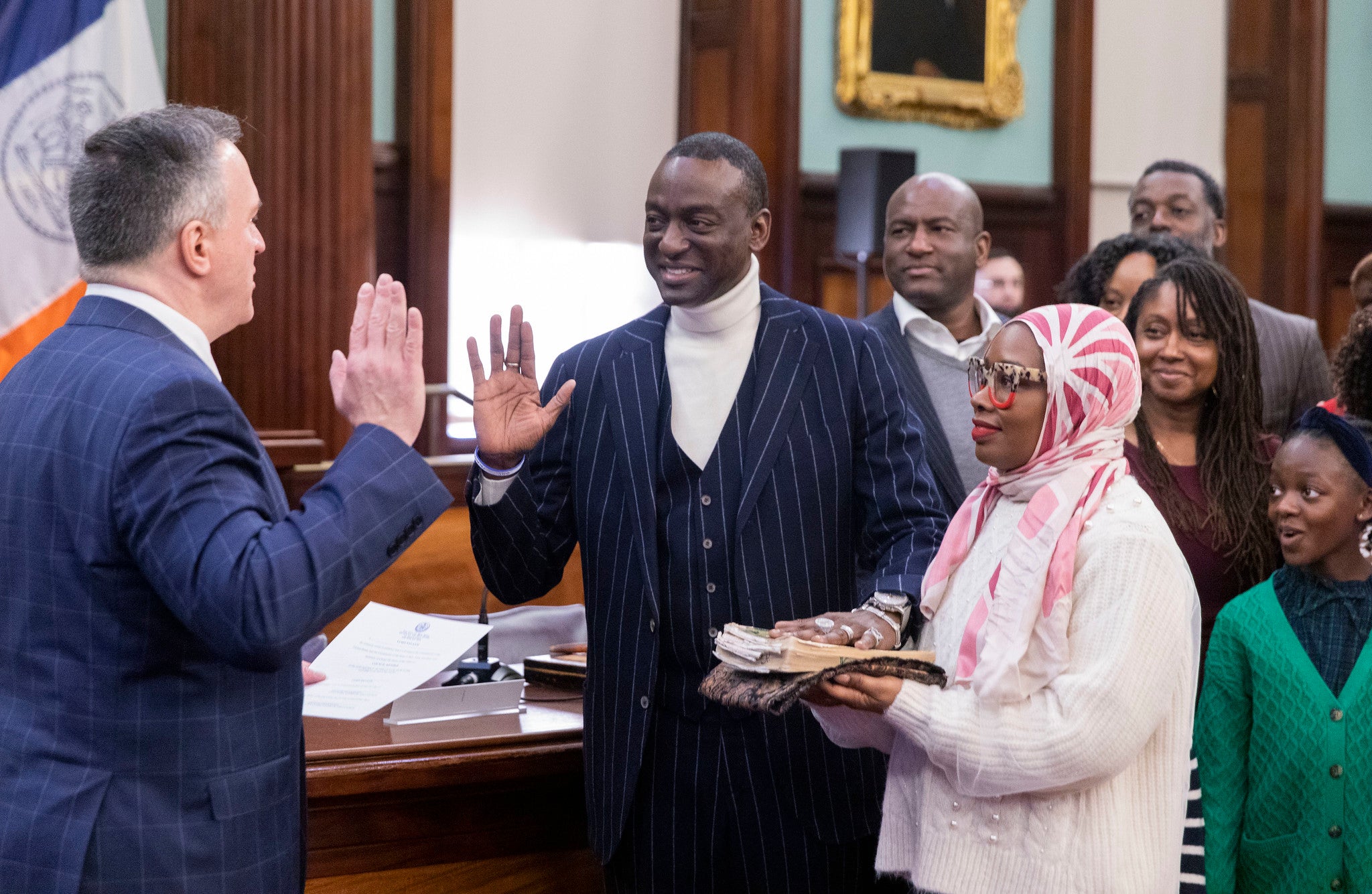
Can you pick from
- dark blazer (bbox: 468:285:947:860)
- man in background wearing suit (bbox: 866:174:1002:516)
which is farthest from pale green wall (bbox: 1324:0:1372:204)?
dark blazer (bbox: 468:285:947:860)

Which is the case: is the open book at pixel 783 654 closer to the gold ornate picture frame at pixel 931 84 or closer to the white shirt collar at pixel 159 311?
the white shirt collar at pixel 159 311

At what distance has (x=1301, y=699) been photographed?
239 centimetres

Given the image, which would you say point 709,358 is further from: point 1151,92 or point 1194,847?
point 1151,92

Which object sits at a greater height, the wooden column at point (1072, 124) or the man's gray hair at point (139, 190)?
the wooden column at point (1072, 124)

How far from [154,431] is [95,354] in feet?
0.50

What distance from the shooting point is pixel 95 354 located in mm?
1633

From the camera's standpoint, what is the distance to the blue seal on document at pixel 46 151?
162 inches

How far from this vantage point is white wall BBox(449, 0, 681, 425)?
20.7 ft

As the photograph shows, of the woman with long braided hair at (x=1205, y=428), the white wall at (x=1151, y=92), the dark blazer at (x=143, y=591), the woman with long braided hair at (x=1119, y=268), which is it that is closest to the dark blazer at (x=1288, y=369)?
the woman with long braided hair at (x=1119, y=268)

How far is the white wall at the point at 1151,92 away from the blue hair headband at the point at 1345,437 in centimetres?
556

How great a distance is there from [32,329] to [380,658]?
2.18 meters

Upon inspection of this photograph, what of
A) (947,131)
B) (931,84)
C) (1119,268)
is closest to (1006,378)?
(1119,268)

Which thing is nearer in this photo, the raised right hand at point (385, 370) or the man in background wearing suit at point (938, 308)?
the raised right hand at point (385, 370)

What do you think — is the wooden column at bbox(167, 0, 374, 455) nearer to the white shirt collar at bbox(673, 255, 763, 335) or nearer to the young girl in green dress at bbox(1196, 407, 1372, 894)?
the white shirt collar at bbox(673, 255, 763, 335)
